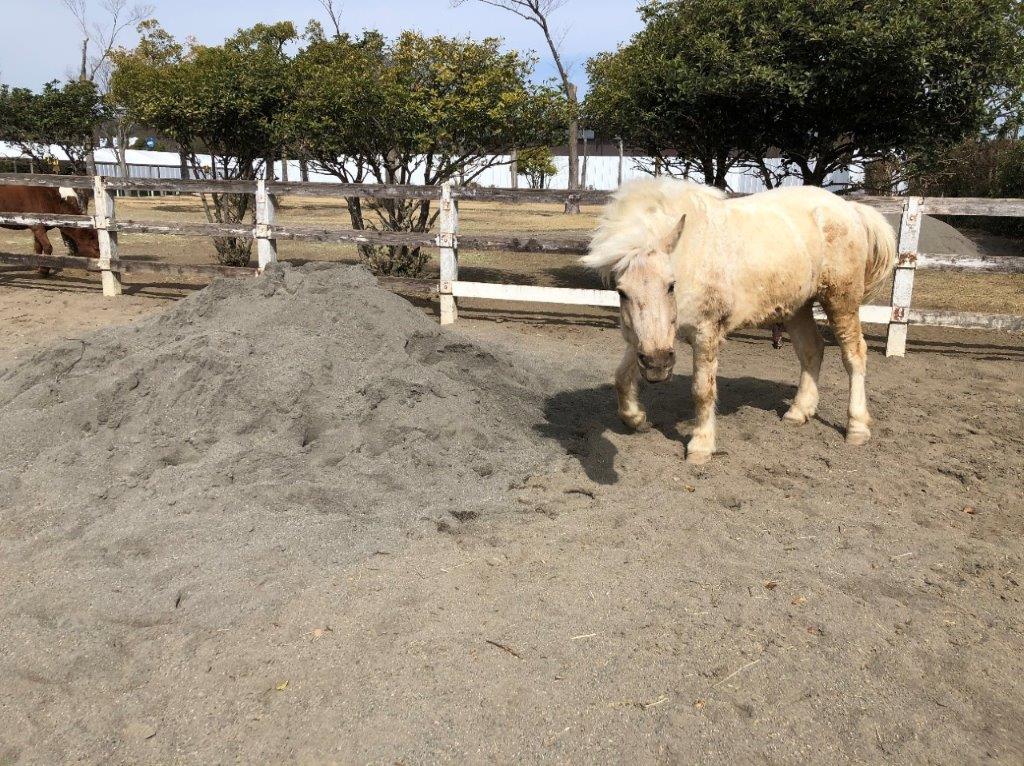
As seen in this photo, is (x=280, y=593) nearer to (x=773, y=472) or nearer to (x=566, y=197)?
(x=773, y=472)

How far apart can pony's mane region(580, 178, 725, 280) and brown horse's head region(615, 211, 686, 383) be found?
0.06m

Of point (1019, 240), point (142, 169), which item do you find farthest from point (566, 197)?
point (142, 169)

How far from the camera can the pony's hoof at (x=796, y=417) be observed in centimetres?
557

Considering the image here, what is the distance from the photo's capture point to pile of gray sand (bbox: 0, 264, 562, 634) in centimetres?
331

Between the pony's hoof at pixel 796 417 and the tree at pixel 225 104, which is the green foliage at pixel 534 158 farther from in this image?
the pony's hoof at pixel 796 417

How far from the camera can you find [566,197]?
876 centimetres

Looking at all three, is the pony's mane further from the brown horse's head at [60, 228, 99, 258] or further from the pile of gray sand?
the brown horse's head at [60, 228, 99, 258]

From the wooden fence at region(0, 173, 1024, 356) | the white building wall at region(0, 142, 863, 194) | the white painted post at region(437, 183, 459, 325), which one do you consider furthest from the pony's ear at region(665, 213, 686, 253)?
the white building wall at region(0, 142, 863, 194)

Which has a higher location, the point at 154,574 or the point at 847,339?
the point at 847,339

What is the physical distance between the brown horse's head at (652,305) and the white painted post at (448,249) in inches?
207

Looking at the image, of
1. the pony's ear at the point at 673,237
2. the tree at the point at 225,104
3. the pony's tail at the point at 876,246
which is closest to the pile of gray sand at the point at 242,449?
the pony's ear at the point at 673,237

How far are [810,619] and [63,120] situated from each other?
2971cm

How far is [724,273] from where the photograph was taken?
Result: 4609mm

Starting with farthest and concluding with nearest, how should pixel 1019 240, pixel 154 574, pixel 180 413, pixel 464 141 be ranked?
pixel 1019 240, pixel 464 141, pixel 180 413, pixel 154 574
